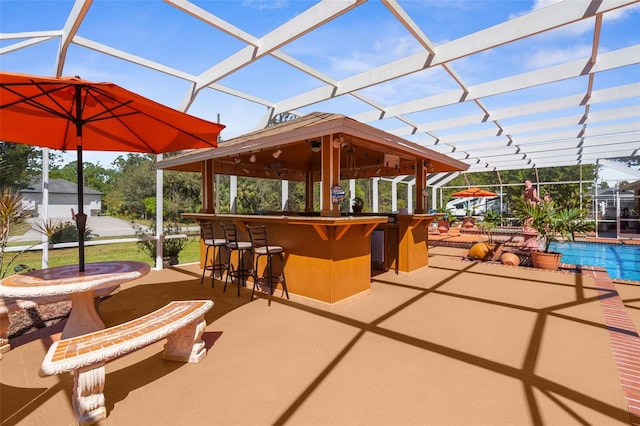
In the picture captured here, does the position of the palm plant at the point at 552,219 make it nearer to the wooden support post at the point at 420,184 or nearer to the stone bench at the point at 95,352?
the wooden support post at the point at 420,184

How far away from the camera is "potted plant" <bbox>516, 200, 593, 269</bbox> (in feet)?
22.7

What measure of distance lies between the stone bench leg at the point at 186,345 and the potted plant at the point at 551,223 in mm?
7731

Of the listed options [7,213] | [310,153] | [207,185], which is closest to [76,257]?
[207,185]

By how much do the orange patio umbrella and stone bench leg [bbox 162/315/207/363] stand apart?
4.41ft

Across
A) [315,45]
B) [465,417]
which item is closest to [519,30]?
[315,45]

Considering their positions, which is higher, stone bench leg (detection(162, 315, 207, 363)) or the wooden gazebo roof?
the wooden gazebo roof

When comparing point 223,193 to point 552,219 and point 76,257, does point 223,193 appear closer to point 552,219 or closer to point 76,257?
point 76,257

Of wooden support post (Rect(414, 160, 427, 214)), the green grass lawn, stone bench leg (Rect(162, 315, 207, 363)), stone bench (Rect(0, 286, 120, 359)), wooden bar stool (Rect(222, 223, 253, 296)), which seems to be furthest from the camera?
the green grass lawn

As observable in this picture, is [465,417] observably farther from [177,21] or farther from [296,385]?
[177,21]

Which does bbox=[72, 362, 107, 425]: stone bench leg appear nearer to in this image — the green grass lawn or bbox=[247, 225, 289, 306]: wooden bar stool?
bbox=[247, 225, 289, 306]: wooden bar stool

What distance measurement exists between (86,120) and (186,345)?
2.61 m

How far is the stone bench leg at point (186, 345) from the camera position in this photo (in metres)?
2.89

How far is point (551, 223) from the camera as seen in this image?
7113 millimetres

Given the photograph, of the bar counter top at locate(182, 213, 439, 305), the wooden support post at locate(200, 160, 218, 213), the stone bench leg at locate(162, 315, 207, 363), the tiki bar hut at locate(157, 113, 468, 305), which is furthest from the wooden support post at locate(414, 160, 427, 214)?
the stone bench leg at locate(162, 315, 207, 363)
